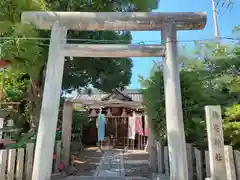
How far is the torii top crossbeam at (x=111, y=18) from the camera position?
4898mm

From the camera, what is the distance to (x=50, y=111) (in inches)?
175

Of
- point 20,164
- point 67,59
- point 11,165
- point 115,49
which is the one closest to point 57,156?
point 20,164

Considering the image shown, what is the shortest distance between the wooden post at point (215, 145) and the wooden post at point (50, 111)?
126 inches

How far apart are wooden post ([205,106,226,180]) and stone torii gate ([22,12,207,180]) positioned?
62 centimetres

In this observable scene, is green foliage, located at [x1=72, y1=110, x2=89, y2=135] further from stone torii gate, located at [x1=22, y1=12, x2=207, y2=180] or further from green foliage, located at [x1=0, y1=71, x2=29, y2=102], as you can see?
stone torii gate, located at [x1=22, y1=12, x2=207, y2=180]

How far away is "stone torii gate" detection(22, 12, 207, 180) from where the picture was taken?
4.40 meters

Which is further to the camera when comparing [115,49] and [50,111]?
[115,49]

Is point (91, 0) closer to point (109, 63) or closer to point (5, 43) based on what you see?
point (109, 63)

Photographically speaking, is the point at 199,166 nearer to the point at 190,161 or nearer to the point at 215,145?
the point at 190,161

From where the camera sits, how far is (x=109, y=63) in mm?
8523

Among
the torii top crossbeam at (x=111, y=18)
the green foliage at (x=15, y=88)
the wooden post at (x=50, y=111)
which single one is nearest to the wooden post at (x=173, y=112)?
the torii top crossbeam at (x=111, y=18)

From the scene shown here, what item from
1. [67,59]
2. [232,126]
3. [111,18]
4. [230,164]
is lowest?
[230,164]

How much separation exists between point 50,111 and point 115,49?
203 centimetres

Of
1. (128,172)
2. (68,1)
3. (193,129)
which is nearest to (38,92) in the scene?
(68,1)
